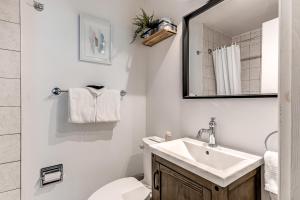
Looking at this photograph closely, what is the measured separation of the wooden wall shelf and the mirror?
16 centimetres

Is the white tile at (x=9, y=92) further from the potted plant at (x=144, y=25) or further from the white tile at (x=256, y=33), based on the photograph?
the white tile at (x=256, y=33)

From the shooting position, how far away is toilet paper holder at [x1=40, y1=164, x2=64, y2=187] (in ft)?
4.44

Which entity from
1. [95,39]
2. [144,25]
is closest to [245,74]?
[144,25]

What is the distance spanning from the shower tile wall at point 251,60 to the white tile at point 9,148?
5.45 feet

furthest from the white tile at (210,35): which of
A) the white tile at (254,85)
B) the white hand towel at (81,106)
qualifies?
the white hand towel at (81,106)

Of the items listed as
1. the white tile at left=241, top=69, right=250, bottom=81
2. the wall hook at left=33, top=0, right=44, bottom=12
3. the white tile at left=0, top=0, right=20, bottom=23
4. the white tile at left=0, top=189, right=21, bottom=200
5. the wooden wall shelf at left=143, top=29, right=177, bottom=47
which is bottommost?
the white tile at left=0, top=189, right=21, bottom=200

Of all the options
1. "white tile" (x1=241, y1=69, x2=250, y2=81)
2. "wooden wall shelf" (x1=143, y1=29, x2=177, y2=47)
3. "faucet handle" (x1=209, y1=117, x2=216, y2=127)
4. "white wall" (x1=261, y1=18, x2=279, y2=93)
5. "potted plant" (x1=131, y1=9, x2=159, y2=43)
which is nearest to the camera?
"white wall" (x1=261, y1=18, x2=279, y2=93)

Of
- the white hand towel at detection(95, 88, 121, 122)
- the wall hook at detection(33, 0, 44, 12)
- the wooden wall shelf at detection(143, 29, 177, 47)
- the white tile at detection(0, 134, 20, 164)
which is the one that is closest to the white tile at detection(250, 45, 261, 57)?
the wooden wall shelf at detection(143, 29, 177, 47)

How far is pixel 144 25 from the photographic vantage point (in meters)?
1.68

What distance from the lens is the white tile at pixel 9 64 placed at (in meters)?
1.22

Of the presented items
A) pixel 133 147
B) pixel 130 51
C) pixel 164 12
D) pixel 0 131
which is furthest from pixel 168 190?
pixel 164 12

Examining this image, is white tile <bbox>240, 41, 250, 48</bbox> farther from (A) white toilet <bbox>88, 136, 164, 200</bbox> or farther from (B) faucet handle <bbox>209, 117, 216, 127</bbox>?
(A) white toilet <bbox>88, 136, 164, 200</bbox>

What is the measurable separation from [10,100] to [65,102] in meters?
0.38

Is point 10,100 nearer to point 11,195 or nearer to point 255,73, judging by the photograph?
point 11,195
